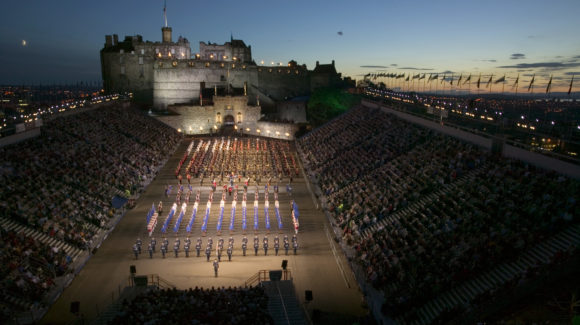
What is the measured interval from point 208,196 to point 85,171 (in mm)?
9202

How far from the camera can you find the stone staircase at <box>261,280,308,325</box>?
571 inches

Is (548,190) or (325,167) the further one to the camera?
(325,167)

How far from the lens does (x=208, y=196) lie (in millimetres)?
30734

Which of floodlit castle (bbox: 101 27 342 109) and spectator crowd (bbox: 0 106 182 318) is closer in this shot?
spectator crowd (bbox: 0 106 182 318)

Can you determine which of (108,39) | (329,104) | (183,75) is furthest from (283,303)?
(108,39)

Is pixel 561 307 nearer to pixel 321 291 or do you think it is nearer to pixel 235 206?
pixel 321 291

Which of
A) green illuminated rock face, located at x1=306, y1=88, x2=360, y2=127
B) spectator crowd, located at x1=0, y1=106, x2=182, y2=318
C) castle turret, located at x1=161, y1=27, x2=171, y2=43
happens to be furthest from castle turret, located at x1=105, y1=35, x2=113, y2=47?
green illuminated rock face, located at x1=306, y1=88, x2=360, y2=127

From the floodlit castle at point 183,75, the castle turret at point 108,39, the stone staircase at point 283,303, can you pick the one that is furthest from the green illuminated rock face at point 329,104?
the stone staircase at point 283,303

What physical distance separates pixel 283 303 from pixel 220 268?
17.4ft

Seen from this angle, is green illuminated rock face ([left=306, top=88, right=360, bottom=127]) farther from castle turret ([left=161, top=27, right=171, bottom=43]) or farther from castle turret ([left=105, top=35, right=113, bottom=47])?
castle turret ([left=105, top=35, right=113, bottom=47])

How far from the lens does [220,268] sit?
19.6m

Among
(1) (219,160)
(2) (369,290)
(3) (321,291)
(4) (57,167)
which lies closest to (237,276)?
(3) (321,291)

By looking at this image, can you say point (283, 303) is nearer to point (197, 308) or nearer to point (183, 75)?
point (197, 308)

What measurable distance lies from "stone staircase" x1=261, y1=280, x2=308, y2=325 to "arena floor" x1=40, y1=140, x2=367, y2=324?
0.70 meters
